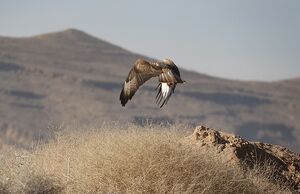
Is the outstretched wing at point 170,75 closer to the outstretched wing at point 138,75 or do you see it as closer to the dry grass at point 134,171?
the outstretched wing at point 138,75

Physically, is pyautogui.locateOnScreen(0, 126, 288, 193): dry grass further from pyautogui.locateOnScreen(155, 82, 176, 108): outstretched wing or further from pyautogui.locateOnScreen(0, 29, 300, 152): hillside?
pyautogui.locateOnScreen(0, 29, 300, 152): hillside

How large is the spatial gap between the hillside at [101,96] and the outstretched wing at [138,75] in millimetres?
58832

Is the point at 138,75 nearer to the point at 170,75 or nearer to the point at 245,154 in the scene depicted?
the point at 170,75

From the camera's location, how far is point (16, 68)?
335ft

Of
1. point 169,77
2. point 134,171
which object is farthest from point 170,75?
point 134,171

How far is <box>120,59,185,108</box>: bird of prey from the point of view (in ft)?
40.2

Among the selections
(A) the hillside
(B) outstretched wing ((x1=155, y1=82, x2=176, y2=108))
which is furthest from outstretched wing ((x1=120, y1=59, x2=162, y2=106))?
(A) the hillside

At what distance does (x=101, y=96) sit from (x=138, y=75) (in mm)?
84175

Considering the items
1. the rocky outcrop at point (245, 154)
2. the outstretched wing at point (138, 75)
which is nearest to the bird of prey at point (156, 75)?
the outstretched wing at point (138, 75)

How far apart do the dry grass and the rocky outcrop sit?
0.76 metres

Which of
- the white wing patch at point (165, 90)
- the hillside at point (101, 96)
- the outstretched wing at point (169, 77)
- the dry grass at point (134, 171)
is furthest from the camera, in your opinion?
the hillside at point (101, 96)

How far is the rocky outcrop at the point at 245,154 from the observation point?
12.5 meters

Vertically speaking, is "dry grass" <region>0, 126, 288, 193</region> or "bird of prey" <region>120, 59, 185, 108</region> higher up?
"bird of prey" <region>120, 59, 185, 108</region>

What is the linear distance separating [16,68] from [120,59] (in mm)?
28224
